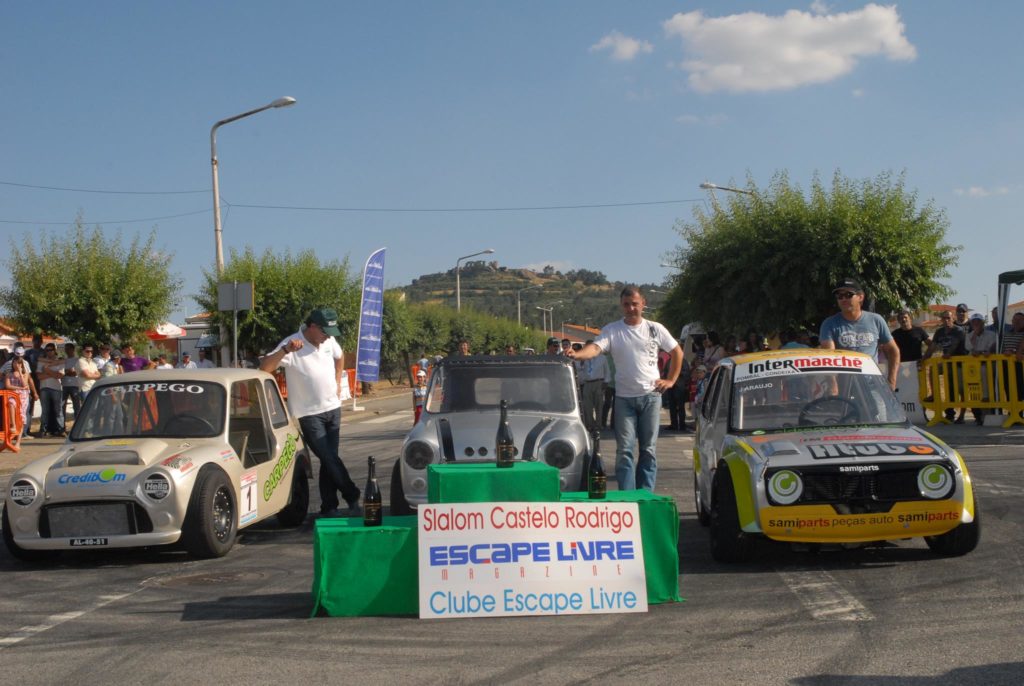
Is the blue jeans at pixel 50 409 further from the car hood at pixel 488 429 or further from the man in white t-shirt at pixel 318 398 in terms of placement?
the car hood at pixel 488 429

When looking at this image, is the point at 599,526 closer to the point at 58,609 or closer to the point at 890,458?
the point at 890,458

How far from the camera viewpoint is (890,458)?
7.35m

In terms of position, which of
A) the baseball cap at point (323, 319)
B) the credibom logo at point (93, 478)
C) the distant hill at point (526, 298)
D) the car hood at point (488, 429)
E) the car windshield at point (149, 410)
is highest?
the distant hill at point (526, 298)

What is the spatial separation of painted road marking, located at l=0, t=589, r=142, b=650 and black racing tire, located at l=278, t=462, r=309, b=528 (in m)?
2.94

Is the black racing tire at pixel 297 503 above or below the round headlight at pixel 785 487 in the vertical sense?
below

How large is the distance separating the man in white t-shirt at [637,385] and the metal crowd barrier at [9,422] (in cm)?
1289

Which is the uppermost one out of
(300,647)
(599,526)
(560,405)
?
(560,405)

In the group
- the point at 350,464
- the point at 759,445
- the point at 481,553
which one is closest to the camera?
the point at 481,553

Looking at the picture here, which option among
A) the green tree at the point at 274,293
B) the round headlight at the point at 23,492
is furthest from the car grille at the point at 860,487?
the green tree at the point at 274,293

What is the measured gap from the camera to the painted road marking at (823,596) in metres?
6.19

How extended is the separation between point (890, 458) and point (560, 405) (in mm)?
3481

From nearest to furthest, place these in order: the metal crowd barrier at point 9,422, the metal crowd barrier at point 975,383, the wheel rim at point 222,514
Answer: the wheel rim at point 222,514, the metal crowd barrier at point 975,383, the metal crowd barrier at point 9,422

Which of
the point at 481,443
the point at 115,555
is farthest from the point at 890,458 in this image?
the point at 115,555

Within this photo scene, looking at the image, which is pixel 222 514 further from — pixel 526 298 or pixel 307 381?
pixel 526 298
